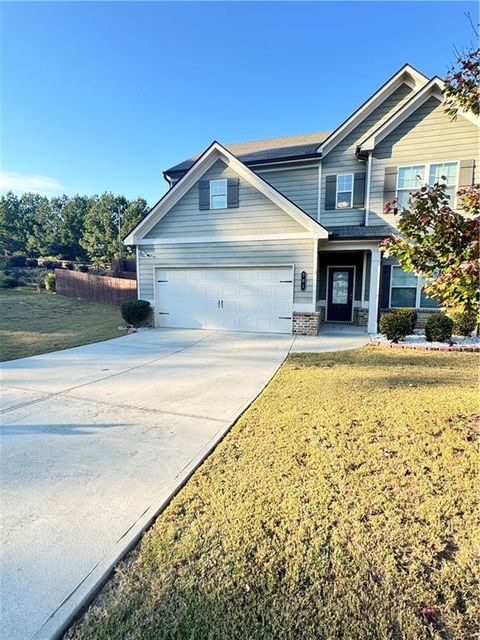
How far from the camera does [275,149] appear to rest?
1384 cm

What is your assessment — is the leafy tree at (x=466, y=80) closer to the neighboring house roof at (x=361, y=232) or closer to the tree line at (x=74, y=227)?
the neighboring house roof at (x=361, y=232)

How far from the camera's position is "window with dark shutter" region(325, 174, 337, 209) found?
39.4 ft

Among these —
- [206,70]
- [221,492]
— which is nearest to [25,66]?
[206,70]

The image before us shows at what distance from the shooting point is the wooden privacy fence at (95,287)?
18.3 m

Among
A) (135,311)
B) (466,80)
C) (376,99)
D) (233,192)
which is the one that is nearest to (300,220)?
(233,192)

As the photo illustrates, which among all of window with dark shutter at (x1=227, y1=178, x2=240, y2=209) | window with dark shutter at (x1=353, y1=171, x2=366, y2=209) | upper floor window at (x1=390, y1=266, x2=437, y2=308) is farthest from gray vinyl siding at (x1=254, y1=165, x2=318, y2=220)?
upper floor window at (x1=390, y1=266, x2=437, y2=308)

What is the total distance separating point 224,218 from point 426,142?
7.02 meters

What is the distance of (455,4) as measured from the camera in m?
5.09

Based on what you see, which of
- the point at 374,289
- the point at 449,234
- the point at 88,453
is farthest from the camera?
the point at 374,289

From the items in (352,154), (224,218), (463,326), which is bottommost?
(463,326)

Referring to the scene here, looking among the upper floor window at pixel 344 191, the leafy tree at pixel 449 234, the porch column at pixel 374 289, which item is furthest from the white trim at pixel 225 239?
the leafy tree at pixel 449 234

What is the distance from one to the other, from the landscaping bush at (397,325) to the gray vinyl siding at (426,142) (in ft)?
12.9

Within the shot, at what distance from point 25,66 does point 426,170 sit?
12.0 meters

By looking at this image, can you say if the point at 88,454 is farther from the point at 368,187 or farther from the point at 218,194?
the point at 368,187
